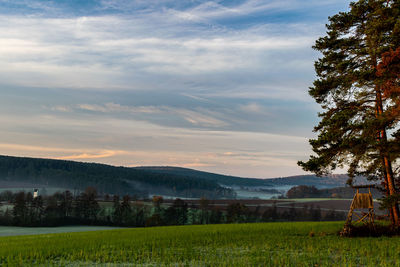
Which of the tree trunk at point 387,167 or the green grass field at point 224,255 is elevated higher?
the tree trunk at point 387,167

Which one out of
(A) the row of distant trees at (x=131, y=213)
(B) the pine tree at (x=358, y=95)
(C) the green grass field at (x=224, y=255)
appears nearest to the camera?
(C) the green grass field at (x=224, y=255)

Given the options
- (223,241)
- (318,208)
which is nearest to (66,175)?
(318,208)

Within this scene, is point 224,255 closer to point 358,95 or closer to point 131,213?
point 358,95

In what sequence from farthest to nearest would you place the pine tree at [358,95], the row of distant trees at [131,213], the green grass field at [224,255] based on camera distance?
the row of distant trees at [131,213] < the pine tree at [358,95] < the green grass field at [224,255]

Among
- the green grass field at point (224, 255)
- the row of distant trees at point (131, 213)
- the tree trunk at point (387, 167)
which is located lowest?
the row of distant trees at point (131, 213)

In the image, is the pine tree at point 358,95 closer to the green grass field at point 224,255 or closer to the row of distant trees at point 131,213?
the green grass field at point 224,255

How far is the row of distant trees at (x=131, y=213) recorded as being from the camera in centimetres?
10262

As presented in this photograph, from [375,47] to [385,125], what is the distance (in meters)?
5.11

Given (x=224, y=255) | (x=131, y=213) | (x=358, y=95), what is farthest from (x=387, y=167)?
(x=131, y=213)

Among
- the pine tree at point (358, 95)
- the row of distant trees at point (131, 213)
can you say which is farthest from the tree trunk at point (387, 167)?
the row of distant trees at point (131, 213)

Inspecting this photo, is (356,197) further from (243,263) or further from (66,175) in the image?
(66,175)

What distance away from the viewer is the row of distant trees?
10262cm

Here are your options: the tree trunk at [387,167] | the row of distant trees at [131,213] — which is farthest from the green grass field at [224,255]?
the row of distant trees at [131,213]

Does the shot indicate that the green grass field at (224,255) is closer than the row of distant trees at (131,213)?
Yes
